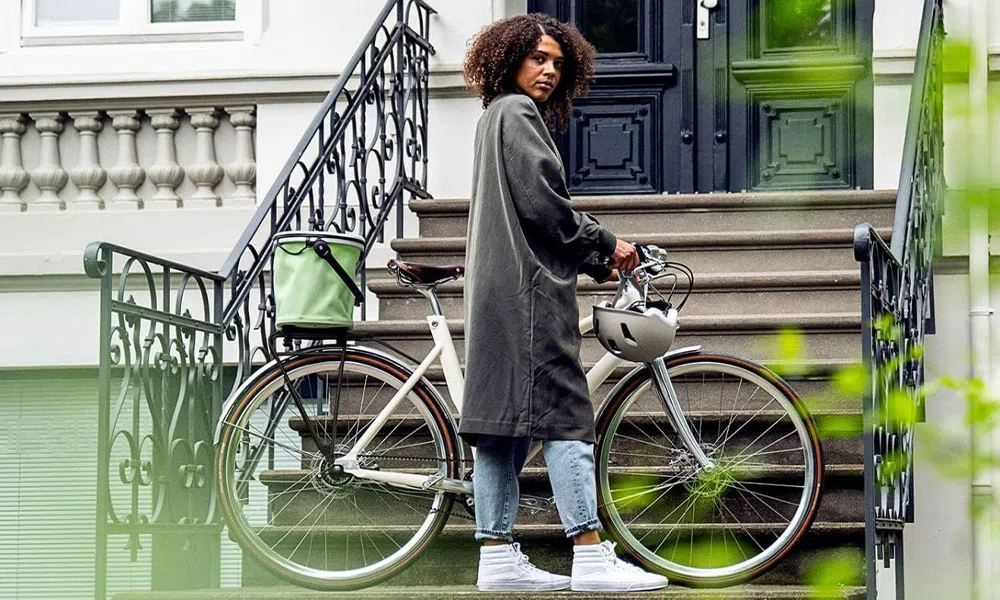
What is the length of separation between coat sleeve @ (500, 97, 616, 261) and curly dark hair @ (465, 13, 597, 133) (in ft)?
0.54

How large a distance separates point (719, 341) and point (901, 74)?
1.88 meters

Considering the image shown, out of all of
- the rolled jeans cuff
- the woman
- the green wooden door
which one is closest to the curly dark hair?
the woman

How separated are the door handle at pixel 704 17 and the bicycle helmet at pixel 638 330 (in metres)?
3.49

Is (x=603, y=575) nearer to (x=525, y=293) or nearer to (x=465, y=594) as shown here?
(x=465, y=594)

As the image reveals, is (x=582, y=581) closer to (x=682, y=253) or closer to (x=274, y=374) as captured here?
(x=274, y=374)

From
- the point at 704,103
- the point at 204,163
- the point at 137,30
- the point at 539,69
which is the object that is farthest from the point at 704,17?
the point at 539,69

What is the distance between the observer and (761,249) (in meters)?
6.62

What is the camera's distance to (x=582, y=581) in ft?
14.8

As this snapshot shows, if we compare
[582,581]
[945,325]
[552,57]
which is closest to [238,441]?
[582,581]

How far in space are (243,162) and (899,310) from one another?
3944mm

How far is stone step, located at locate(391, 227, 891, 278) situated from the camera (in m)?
6.54

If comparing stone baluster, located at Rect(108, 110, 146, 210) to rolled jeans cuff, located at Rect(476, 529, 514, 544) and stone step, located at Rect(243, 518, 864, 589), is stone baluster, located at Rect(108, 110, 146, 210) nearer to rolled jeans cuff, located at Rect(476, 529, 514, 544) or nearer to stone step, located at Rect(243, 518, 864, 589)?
stone step, located at Rect(243, 518, 864, 589)

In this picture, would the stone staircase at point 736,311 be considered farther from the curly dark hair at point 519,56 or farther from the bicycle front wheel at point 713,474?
the curly dark hair at point 519,56

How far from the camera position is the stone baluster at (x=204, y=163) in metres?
7.76
